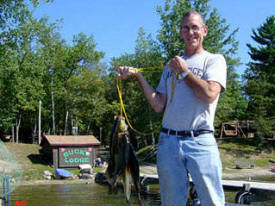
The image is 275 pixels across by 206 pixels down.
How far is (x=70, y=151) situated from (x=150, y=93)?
2729 cm

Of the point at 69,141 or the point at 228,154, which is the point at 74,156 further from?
the point at 228,154

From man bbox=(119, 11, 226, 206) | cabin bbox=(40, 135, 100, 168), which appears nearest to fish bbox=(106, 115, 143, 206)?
man bbox=(119, 11, 226, 206)

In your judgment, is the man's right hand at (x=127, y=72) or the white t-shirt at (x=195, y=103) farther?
the man's right hand at (x=127, y=72)

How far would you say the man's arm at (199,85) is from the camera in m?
2.72

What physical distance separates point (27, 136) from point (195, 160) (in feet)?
194

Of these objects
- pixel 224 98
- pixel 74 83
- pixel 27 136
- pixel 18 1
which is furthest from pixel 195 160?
pixel 27 136

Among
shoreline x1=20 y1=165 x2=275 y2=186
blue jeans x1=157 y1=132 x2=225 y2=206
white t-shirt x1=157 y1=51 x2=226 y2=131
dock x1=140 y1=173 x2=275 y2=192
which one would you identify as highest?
white t-shirt x1=157 y1=51 x2=226 y2=131

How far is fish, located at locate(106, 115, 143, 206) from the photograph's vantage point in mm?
3432

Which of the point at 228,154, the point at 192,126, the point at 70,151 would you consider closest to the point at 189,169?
Result: the point at 192,126

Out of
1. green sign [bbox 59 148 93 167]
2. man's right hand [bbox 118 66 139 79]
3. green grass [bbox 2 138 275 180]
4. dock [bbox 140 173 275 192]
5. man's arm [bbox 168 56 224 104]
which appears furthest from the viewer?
green sign [bbox 59 148 93 167]

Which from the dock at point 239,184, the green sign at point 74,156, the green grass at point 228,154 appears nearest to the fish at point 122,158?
the dock at point 239,184

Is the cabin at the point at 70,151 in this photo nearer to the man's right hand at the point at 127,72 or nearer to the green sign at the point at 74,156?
the green sign at the point at 74,156

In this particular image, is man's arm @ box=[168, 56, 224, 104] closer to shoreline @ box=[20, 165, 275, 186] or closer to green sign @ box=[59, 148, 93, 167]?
shoreline @ box=[20, 165, 275, 186]

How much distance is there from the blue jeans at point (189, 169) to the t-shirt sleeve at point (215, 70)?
19.5 inches
